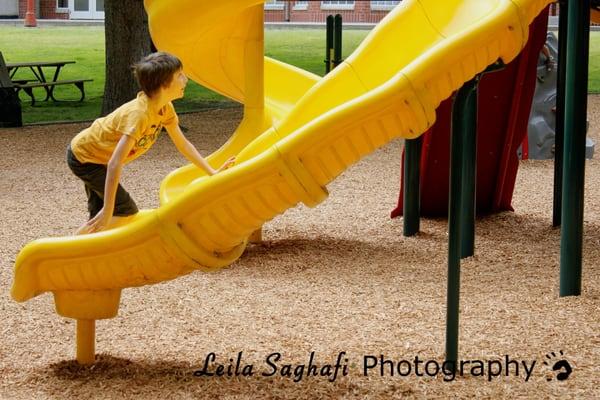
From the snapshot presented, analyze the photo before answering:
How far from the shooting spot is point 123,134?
13.3 ft

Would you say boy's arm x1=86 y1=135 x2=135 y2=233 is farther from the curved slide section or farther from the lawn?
the lawn

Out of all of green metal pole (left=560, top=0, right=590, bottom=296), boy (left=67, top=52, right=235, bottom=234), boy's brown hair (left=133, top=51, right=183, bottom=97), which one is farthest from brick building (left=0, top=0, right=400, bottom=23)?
boy's brown hair (left=133, top=51, right=183, bottom=97)

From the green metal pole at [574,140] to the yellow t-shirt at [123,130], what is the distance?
1.92m

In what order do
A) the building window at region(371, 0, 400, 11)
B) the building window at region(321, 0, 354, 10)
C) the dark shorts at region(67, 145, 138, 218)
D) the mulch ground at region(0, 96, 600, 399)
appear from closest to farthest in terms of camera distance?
the mulch ground at region(0, 96, 600, 399), the dark shorts at region(67, 145, 138, 218), the building window at region(371, 0, 400, 11), the building window at region(321, 0, 354, 10)

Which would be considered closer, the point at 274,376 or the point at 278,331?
the point at 274,376

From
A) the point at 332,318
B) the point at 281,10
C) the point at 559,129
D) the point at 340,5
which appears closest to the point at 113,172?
the point at 332,318

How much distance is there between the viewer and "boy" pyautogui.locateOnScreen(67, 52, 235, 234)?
404cm

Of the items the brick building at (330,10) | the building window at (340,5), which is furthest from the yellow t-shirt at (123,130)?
the building window at (340,5)

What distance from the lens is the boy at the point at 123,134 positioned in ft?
13.3

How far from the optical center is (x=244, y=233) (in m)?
3.90

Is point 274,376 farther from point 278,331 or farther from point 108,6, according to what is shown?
point 108,6

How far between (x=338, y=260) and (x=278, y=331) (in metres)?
1.52

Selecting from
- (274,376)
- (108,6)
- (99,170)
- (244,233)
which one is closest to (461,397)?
(274,376)

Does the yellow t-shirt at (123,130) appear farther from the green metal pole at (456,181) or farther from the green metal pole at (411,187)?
the green metal pole at (411,187)
